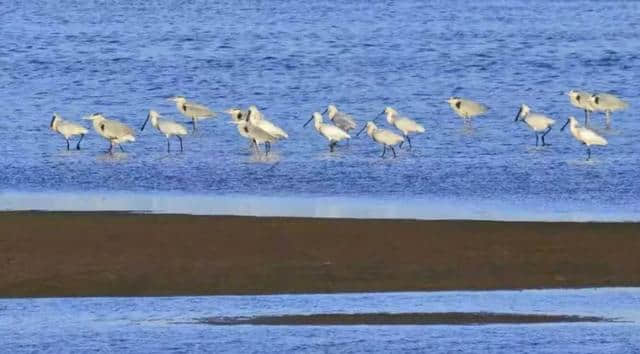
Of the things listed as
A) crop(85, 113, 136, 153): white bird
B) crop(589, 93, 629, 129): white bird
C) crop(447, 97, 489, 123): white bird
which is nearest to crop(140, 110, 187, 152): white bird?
crop(85, 113, 136, 153): white bird

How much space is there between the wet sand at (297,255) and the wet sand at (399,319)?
0.76 m

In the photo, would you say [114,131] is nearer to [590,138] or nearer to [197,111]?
[197,111]

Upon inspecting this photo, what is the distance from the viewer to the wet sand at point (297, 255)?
11445 millimetres

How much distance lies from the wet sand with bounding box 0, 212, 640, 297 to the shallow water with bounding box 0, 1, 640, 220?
3.64 ft

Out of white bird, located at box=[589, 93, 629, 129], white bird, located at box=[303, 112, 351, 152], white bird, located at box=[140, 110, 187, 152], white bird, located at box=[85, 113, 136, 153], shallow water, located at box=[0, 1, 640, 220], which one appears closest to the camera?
shallow water, located at box=[0, 1, 640, 220]

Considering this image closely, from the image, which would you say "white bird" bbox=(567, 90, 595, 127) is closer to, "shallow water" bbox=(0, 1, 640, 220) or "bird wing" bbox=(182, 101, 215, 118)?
"shallow water" bbox=(0, 1, 640, 220)

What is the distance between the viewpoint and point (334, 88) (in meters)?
24.4

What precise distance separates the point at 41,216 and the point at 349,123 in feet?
19.0

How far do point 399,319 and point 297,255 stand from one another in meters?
1.81

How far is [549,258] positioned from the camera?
39.4 feet

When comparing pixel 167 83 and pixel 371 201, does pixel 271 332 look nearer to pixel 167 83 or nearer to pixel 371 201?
pixel 371 201

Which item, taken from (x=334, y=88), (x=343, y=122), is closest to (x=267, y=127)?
(x=343, y=122)

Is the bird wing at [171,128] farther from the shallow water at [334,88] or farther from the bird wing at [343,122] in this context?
the bird wing at [343,122]

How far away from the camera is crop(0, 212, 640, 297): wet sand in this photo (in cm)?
1145
